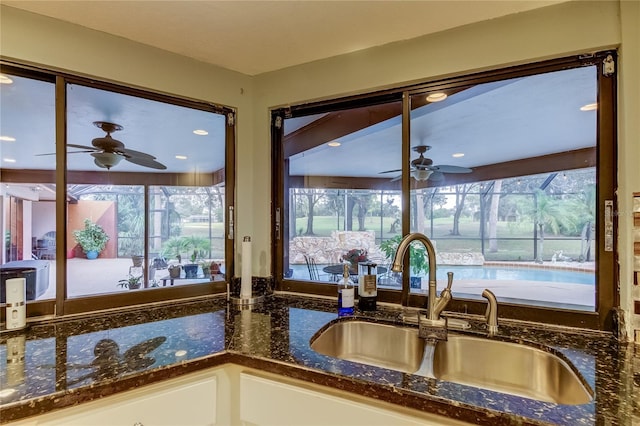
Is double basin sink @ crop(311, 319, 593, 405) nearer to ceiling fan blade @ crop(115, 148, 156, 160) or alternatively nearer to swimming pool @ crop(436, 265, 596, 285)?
swimming pool @ crop(436, 265, 596, 285)

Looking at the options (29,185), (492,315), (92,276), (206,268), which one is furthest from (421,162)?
(29,185)

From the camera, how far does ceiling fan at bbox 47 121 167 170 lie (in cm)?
166

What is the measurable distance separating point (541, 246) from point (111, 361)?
167 centimetres

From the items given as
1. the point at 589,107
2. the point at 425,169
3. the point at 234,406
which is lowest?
the point at 234,406

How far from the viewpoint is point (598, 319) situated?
1.36 m

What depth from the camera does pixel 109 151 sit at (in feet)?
5.62

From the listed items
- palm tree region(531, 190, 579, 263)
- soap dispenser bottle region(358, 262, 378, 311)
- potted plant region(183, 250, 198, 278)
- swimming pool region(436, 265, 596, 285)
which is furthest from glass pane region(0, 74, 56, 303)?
palm tree region(531, 190, 579, 263)

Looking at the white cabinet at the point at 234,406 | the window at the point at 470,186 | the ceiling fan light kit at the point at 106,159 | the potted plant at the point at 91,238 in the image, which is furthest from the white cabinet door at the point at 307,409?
the ceiling fan light kit at the point at 106,159

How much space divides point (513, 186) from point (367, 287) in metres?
0.80

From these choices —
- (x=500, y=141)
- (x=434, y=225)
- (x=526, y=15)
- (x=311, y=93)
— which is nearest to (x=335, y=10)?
(x=311, y=93)

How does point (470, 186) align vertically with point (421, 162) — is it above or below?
below

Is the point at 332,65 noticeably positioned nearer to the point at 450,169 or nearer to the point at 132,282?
the point at 450,169

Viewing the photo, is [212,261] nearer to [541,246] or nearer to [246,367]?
[246,367]

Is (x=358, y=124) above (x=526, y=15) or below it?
below
